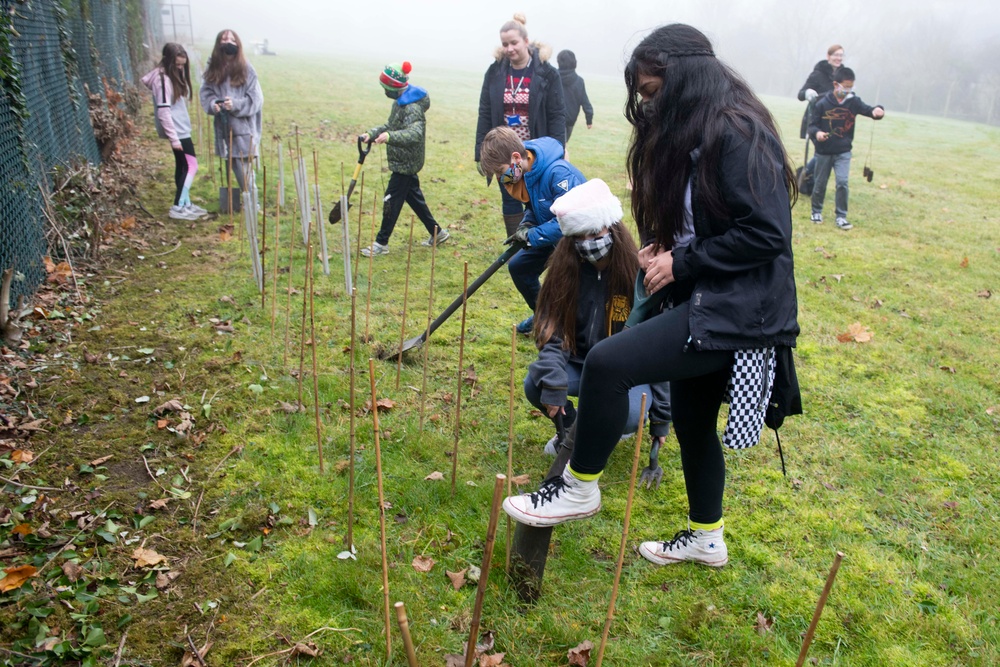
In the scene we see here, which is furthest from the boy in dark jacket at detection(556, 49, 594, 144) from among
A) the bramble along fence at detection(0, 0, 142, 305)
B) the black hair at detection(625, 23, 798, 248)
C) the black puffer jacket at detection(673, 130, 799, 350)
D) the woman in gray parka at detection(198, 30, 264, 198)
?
the black puffer jacket at detection(673, 130, 799, 350)

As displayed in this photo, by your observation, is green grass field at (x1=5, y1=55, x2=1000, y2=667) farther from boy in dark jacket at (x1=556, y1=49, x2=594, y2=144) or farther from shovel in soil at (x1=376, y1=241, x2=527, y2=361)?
boy in dark jacket at (x1=556, y1=49, x2=594, y2=144)

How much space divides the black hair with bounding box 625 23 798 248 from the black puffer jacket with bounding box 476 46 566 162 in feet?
12.5

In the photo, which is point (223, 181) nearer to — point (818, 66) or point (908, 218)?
point (818, 66)

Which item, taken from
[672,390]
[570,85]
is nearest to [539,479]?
[672,390]

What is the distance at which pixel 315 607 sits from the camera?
249 cm

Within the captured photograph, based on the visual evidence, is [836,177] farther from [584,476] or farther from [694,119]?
[584,476]

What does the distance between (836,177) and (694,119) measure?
25.8 feet

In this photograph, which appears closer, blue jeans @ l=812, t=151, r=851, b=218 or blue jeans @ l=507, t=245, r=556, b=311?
blue jeans @ l=507, t=245, r=556, b=311

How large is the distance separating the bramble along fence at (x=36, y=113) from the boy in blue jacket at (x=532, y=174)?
2.94 metres

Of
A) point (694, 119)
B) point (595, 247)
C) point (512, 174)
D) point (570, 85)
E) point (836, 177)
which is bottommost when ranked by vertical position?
point (836, 177)

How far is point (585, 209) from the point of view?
2.87 metres

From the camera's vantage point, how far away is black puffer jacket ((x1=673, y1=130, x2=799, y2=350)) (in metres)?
2.00

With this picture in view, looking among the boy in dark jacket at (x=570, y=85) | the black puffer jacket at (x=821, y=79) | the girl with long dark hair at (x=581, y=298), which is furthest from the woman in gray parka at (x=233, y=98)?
the black puffer jacket at (x=821, y=79)

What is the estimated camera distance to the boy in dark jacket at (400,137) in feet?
20.1
